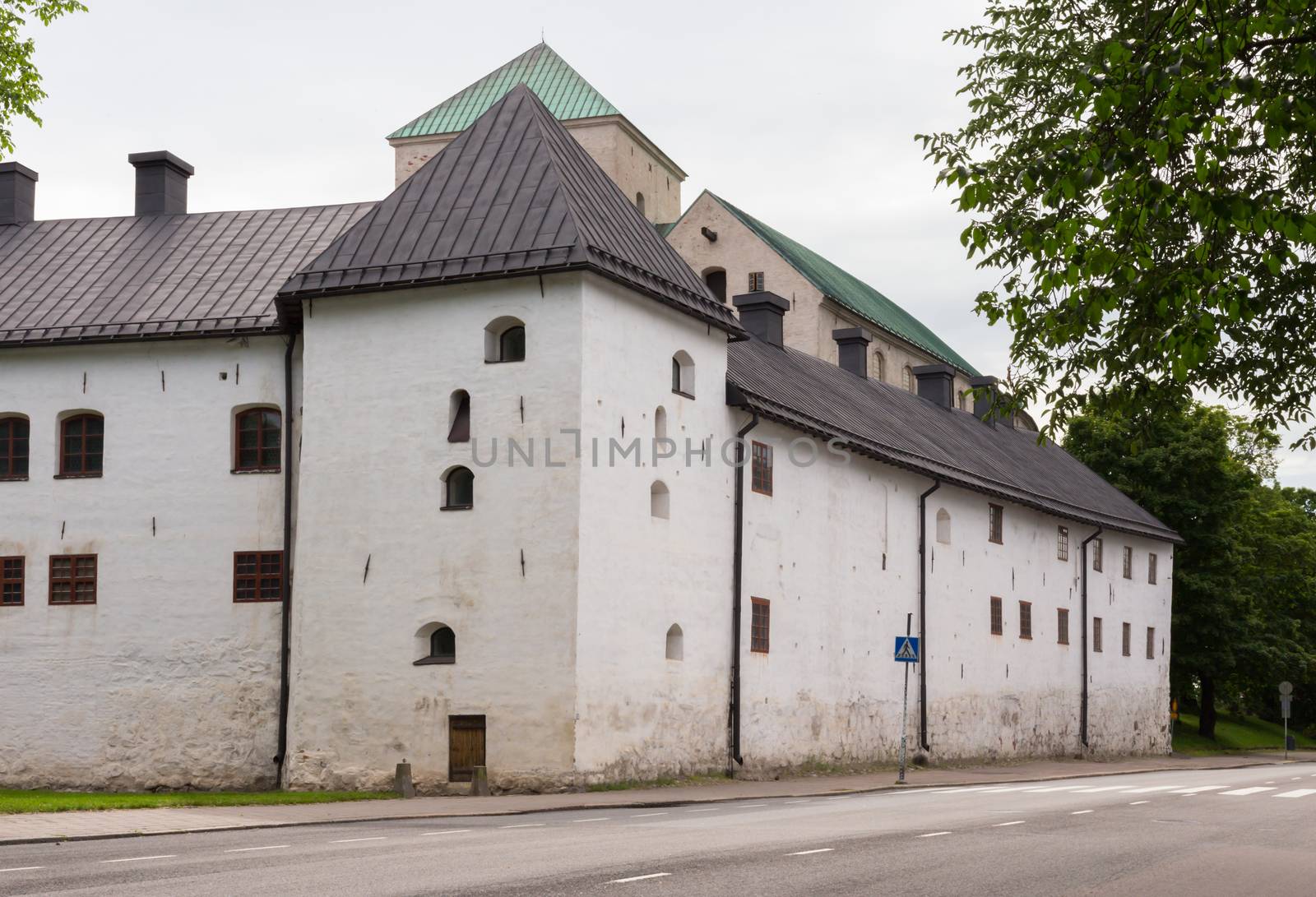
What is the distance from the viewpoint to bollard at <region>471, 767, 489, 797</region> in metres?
22.9

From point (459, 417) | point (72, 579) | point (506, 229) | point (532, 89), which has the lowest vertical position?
point (72, 579)

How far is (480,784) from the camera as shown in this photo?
2291cm

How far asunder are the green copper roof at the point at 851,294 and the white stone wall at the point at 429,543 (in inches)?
1128

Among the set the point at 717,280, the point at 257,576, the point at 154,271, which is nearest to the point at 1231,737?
the point at 717,280

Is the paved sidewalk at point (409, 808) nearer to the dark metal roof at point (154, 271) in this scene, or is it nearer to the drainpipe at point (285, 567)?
the drainpipe at point (285, 567)

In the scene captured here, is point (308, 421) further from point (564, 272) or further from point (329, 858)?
point (329, 858)

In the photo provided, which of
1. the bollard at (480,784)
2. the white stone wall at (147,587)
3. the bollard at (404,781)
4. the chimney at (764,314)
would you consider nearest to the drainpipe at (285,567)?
the white stone wall at (147,587)

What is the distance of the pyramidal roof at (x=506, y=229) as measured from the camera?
24.5 meters

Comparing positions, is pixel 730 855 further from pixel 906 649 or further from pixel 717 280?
pixel 717 280

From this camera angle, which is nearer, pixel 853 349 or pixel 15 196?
pixel 15 196

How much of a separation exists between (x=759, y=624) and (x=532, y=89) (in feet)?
122

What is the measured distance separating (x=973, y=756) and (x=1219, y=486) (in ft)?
75.2

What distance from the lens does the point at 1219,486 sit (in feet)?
181

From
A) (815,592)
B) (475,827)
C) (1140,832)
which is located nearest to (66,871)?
(475,827)
